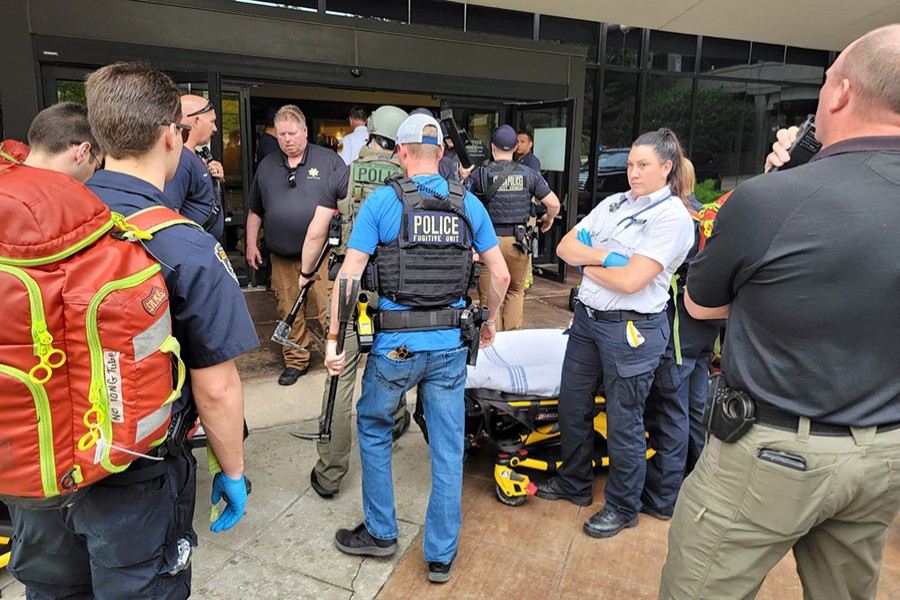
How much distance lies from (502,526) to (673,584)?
1.35m

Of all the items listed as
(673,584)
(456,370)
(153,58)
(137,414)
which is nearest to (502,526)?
(456,370)

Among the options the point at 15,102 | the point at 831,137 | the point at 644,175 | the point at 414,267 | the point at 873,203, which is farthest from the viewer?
the point at 15,102

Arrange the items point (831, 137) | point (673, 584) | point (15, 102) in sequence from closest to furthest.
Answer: point (831, 137) < point (673, 584) < point (15, 102)

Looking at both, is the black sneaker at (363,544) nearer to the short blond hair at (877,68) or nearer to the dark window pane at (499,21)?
the short blond hair at (877,68)

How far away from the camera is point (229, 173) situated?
7.41 metres

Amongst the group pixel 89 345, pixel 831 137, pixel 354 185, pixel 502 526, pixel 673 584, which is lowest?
pixel 502 526

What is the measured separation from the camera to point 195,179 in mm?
3256

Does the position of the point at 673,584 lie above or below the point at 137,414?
below

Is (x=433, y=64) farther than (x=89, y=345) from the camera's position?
Yes

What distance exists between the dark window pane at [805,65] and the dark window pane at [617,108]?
3622mm

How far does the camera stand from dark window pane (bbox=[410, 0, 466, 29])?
801 cm

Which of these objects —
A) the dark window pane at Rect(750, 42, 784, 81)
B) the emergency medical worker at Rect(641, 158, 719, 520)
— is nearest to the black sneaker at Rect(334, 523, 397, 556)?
the emergency medical worker at Rect(641, 158, 719, 520)

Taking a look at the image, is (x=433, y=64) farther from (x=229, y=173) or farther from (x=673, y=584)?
(x=673, y=584)

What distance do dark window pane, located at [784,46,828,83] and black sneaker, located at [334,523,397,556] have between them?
12.2m
